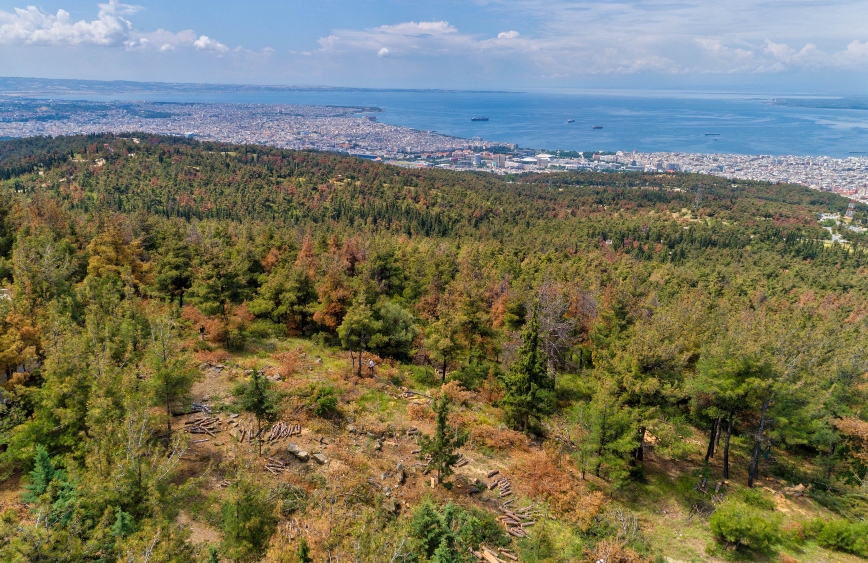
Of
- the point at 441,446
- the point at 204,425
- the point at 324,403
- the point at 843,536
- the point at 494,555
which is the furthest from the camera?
the point at 324,403

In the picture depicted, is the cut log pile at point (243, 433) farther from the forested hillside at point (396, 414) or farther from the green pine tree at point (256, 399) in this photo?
the green pine tree at point (256, 399)

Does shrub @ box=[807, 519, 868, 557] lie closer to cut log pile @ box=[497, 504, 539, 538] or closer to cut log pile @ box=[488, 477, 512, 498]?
→ cut log pile @ box=[497, 504, 539, 538]

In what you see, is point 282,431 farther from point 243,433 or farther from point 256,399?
point 256,399

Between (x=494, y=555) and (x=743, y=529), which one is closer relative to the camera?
(x=494, y=555)

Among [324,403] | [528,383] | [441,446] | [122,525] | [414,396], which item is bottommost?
[414,396]

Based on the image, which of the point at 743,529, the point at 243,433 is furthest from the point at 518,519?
the point at 243,433

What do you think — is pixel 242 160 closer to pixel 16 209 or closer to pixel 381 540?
pixel 16 209

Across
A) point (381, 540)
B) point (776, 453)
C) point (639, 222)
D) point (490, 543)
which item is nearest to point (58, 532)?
point (381, 540)
